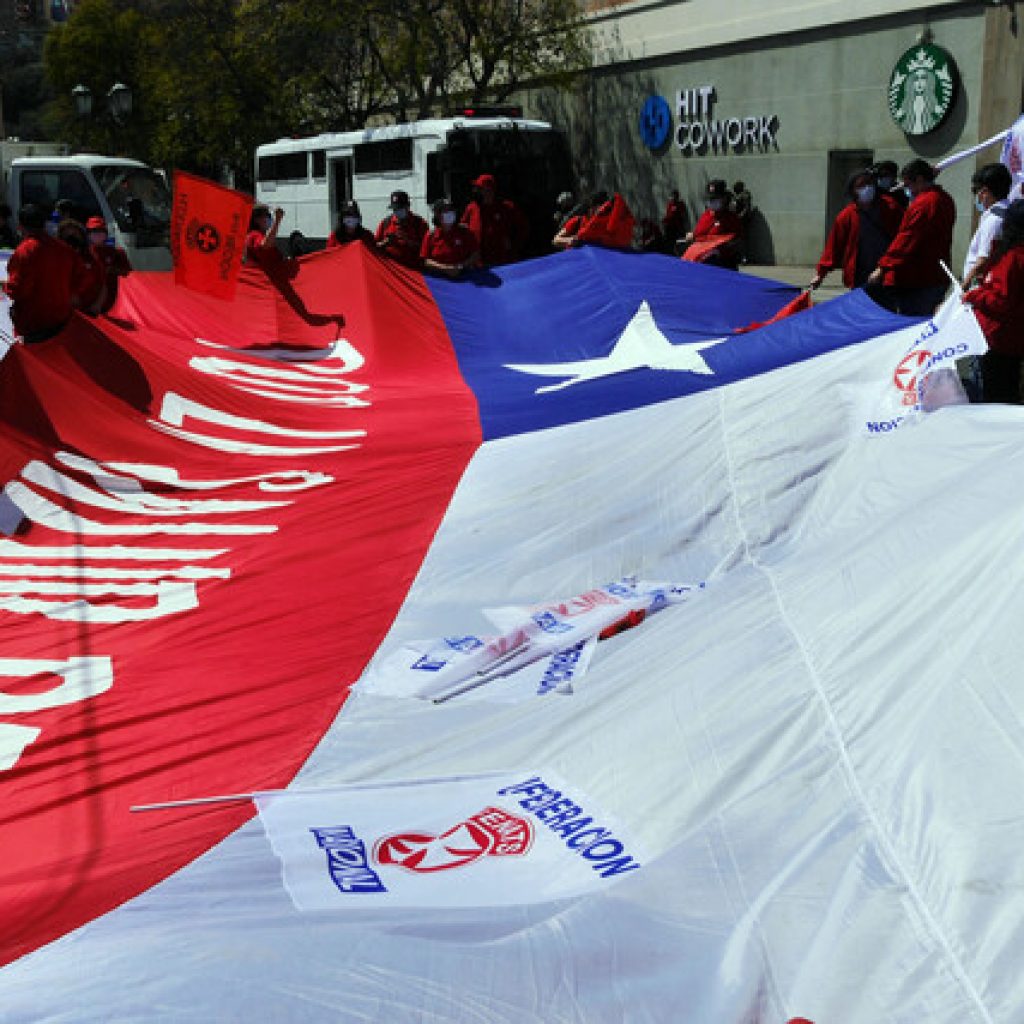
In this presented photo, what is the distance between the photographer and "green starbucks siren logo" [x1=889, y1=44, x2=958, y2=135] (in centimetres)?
1769

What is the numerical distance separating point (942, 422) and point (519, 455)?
2.38 meters

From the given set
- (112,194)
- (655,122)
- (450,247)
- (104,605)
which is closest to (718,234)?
(450,247)

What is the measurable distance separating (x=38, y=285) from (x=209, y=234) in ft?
4.94

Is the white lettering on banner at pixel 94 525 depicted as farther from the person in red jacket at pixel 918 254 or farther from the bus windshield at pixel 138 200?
the bus windshield at pixel 138 200

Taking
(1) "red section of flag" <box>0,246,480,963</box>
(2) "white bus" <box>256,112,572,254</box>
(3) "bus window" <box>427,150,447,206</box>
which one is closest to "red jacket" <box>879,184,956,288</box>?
(1) "red section of flag" <box>0,246,480,963</box>

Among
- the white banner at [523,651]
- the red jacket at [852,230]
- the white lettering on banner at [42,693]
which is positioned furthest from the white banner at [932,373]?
the red jacket at [852,230]

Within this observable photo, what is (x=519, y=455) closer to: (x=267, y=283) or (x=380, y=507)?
(x=380, y=507)

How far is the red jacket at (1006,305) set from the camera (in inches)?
263

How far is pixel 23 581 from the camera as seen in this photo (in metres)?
5.53

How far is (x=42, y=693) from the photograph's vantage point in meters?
Result: 4.54

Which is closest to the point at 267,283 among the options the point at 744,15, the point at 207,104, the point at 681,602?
the point at 681,602

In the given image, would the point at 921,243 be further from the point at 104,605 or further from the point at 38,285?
the point at 104,605

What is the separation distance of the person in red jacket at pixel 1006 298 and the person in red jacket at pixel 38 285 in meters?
5.25

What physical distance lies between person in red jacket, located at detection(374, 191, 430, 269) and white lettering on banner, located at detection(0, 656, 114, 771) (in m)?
8.62
